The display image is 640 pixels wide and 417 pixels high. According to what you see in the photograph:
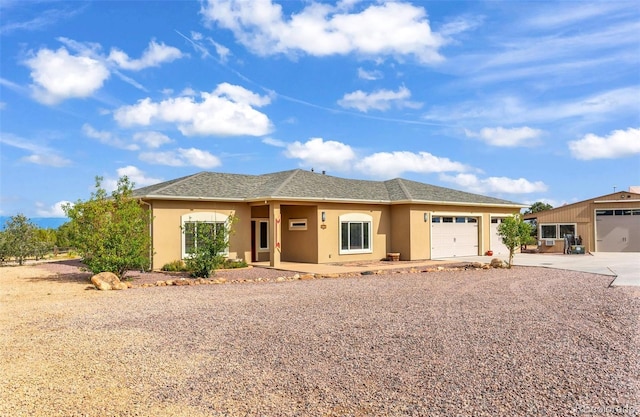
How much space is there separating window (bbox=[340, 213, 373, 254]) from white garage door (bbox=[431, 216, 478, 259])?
12.3 feet

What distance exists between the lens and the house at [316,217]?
64.1 feet

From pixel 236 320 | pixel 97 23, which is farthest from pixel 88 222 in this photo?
pixel 236 320

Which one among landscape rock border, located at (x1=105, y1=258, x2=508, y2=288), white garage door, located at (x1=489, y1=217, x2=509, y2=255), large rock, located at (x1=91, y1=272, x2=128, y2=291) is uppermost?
white garage door, located at (x1=489, y1=217, x2=509, y2=255)

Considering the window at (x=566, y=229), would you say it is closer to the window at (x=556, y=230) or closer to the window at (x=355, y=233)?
the window at (x=556, y=230)

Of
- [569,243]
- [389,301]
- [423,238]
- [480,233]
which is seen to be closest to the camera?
[389,301]

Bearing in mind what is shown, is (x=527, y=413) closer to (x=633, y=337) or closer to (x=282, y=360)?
(x=282, y=360)

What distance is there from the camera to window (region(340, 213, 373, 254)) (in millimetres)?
22297

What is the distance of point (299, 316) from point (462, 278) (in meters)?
8.60

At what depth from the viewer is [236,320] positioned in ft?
29.6

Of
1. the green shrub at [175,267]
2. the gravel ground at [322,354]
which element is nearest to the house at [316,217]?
the green shrub at [175,267]

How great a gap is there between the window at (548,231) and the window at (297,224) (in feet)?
56.7

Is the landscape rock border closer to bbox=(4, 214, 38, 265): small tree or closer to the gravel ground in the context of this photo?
the gravel ground

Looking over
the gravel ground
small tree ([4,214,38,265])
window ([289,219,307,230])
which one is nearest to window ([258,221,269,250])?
window ([289,219,307,230])

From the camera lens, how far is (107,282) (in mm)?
13969
